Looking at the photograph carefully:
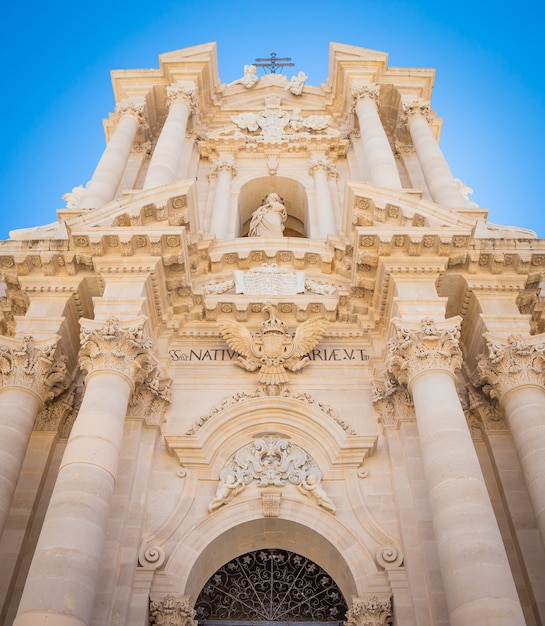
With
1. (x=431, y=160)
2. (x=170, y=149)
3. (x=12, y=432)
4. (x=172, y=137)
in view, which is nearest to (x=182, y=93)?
(x=172, y=137)

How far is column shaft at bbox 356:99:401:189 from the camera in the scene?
17500mm

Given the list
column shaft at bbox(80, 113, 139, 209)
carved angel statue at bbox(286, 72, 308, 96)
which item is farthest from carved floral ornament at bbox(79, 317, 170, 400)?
carved angel statue at bbox(286, 72, 308, 96)

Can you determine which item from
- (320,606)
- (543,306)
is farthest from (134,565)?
(543,306)

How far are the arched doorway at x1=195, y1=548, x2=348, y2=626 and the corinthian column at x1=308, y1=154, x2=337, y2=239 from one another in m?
8.10

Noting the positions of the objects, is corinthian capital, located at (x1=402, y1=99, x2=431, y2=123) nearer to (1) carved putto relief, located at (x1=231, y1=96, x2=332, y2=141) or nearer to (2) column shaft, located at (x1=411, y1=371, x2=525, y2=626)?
(1) carved putto relief, located at (x1=231, y1=96, x2=332, y2=141)

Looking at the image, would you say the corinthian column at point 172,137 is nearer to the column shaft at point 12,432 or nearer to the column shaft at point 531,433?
the column shaft at point 12,432

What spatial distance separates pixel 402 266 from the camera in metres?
13.3

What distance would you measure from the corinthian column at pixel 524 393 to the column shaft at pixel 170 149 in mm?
9104

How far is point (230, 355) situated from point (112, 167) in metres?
7.44

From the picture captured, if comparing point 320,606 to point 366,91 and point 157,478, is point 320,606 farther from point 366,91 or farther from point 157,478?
point 366,91

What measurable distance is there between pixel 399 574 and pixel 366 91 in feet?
51.6

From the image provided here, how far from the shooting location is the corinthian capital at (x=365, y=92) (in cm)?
2152

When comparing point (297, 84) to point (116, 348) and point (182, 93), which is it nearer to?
point (182, 93)

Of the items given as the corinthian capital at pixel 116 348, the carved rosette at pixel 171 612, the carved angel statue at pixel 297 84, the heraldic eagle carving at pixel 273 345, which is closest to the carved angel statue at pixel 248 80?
the carved angel statue at pixel 297 84
